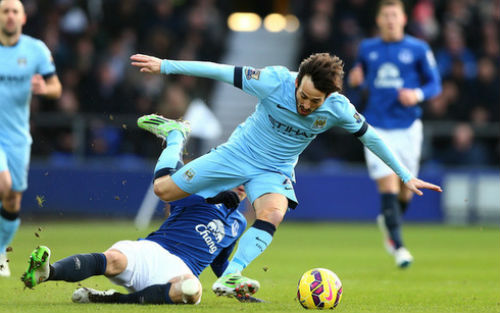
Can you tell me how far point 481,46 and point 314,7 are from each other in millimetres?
3881

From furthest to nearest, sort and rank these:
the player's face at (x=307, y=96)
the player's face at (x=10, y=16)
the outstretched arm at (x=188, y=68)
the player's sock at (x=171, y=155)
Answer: the player's face at (x=10, y=16)
the player's sock at (x=171, y=155)
the outstretched arm at (x=188, y=68)
the player's face at (x=307, y=96)

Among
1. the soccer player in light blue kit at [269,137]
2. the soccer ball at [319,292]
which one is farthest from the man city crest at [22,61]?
the soccer ball at [319,292]

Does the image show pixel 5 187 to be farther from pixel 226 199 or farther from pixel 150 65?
pixel 226 199

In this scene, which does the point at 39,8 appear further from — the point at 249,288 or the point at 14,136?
the point at 249,288

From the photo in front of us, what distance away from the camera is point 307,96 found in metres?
6.54

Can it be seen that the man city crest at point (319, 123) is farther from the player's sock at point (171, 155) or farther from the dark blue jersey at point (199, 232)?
the player's sock at point (171, 155)

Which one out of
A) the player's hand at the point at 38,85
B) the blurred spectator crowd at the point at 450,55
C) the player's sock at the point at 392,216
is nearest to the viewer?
the player's hand at the point at 38,85

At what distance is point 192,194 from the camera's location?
692 centimetres

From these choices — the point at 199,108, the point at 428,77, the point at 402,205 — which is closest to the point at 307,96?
the point at 428,77

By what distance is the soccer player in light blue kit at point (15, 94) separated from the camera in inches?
363

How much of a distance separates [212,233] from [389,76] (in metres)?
5.02

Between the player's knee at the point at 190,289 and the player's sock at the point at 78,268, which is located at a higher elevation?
the player's sock at the point at 78,268

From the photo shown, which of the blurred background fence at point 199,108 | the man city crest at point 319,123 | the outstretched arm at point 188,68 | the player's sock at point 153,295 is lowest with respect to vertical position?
the blurred background fence at point 199,108

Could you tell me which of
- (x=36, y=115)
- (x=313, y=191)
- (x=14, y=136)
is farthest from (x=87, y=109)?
(x=14, y=136)
